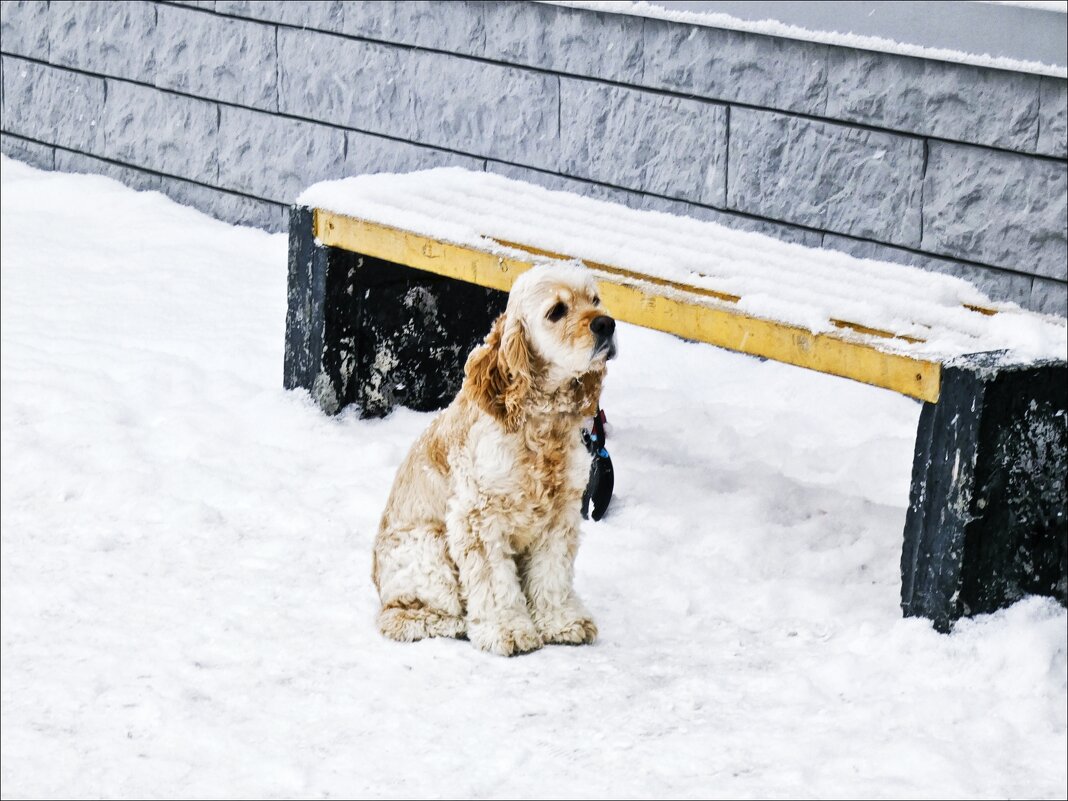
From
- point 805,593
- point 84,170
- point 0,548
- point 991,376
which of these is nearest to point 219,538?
point 0,548

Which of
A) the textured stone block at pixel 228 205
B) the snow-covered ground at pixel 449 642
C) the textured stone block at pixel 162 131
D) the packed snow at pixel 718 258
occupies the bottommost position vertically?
the snow-covered ground at pixel 449 642

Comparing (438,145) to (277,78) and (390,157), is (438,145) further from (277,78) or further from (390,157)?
(277,78)

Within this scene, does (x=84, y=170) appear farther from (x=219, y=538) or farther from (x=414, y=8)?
(x=219, y=538)

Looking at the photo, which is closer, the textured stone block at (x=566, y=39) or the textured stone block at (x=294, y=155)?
the textured stone block at (x=566, y=39)

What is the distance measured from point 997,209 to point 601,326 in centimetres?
249

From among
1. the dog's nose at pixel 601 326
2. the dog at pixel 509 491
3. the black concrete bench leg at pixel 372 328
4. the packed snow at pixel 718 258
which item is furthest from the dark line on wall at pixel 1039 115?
the dog's nose at pixel 601 326

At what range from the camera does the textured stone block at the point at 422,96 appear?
717 cm

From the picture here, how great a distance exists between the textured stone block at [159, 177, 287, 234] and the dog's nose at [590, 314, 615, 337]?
14.7 ft

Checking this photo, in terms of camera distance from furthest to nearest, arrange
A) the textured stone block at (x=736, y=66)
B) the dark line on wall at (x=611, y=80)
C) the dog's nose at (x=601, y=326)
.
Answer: the textured stone block at (x=736, y=66) → the dark line on wall at (x=611, y=80) → the dog's nose at (x=601, y=326)

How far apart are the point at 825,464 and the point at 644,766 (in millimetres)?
2182

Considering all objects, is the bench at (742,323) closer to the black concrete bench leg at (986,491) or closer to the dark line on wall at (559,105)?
the black concrete bench leg at (986,491)

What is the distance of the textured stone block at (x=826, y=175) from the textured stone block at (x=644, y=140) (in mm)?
104

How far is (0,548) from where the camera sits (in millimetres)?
4949

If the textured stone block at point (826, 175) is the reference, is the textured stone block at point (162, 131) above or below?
below
